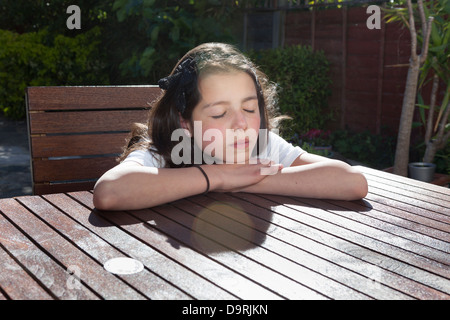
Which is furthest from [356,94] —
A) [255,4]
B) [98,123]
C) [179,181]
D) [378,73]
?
[179,181]

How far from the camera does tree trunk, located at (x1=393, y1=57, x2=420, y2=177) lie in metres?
4.82

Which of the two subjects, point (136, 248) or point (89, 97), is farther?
point (89, 97)

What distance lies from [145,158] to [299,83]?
442 cm

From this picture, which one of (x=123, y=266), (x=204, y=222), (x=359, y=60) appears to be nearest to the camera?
(x=123, y=266)

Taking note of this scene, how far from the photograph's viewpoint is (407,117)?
4922 millimetres

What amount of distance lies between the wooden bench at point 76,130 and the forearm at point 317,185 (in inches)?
41.4

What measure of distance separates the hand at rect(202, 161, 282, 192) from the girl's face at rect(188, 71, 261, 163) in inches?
1.8

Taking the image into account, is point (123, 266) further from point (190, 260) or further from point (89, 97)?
point (89, 97)

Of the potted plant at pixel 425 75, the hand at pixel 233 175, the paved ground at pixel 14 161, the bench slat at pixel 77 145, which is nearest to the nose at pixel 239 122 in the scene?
the hand at pixel 233 175

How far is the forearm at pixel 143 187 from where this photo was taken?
5.96 ft

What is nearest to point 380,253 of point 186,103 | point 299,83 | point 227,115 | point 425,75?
point 227,115

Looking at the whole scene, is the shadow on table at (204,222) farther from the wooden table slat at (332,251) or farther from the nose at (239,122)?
the nose at (239,122)

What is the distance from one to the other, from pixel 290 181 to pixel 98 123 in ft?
3.93

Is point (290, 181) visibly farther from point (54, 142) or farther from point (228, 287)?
point (54, 142)
